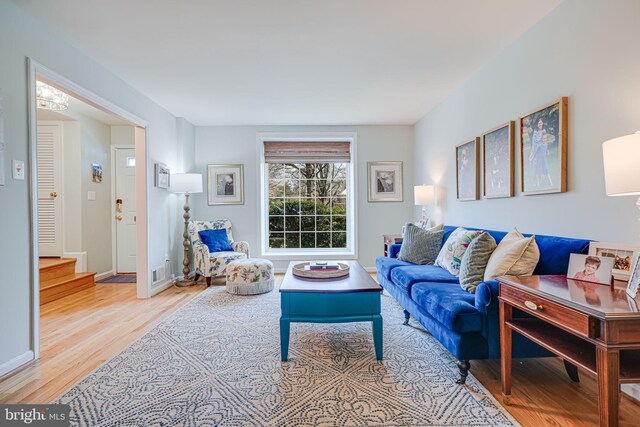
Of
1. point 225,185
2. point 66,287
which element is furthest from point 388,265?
point 66,287

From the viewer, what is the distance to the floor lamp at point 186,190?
4508 millimetres

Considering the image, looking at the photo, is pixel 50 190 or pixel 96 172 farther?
pixel 96 172

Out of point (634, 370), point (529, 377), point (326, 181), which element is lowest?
point (529, 377)

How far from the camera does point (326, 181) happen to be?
553 centimetres

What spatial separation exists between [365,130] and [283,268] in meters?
2.70

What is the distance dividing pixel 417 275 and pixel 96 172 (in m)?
5.13

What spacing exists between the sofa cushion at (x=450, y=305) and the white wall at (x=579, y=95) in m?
0.85

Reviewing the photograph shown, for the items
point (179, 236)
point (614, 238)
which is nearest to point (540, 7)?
point (614, 238)

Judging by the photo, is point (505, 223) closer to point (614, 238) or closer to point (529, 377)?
point (614, 238)

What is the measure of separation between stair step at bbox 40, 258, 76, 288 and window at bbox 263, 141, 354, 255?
2.79 m

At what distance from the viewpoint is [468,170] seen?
347 cm

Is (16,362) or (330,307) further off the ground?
(330,307)

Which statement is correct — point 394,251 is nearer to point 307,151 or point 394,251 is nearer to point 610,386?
point 307,151

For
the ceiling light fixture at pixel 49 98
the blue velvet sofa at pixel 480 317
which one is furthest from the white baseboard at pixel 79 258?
the blue velvet sofa at pixel 480 317
